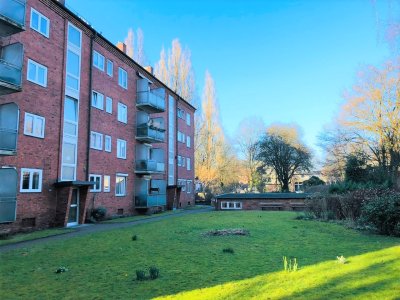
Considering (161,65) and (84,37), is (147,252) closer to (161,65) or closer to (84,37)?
(84,37)

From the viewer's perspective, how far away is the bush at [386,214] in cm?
1172

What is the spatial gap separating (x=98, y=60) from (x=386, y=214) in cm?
2050

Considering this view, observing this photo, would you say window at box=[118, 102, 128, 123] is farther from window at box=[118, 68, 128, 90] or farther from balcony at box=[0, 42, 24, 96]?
balcony at box=[0, 42, 24, 96]

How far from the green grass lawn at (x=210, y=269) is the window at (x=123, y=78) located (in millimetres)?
17943

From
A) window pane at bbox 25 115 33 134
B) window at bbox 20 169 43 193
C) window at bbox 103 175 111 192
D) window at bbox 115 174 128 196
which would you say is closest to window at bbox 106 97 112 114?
window at bbox 103 175 111 192

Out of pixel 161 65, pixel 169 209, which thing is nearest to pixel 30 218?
pixel 169 209

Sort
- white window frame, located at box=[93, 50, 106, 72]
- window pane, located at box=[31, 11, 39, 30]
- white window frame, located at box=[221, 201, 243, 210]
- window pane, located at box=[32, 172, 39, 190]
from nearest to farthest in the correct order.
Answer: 1. window pane, located at box=[32, 172, 39, 190]
2. window pane, located at box=[31, 11, 39, 30]
3. white window frame, located at box=[93, 50, 106, 72]
4. white window frame, located at box=[221, 201, 243, 210]

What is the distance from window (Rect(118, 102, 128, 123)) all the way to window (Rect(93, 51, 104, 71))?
136 inches

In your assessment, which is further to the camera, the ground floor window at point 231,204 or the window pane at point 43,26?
the ground floor window at point 231,204

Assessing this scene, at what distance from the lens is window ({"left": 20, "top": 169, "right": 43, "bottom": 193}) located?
16672mm

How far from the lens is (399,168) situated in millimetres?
28859

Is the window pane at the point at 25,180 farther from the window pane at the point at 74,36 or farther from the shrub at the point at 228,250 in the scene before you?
the shrub at the point at 228,250

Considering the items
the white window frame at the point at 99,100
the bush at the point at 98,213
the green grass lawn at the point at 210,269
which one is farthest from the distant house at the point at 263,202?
the green grass lawn at the point at 210,269

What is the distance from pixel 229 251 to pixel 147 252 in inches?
91.9
